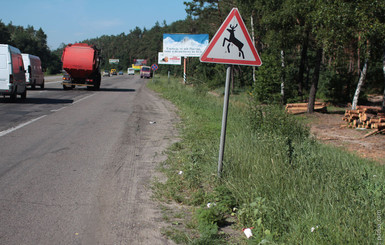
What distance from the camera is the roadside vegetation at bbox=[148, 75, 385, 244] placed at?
3.52m

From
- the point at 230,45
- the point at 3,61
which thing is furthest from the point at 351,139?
the point at 3,61

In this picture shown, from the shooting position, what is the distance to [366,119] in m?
13.7

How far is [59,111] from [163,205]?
1102 cm

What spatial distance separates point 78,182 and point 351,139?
377 inches

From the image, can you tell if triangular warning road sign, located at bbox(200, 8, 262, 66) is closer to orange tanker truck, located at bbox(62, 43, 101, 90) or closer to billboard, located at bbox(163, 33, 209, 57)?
orange tanker truck, located at bbox(62, 43, 101, 90)

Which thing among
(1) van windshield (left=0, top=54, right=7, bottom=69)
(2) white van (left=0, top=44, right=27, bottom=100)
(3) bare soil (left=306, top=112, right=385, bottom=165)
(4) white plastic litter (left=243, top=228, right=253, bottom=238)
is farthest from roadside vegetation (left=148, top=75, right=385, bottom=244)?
(1) van windshield (left=0, top=54, right=7, bottom=69)

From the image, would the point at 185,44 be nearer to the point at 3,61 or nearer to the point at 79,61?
the point at 79,61

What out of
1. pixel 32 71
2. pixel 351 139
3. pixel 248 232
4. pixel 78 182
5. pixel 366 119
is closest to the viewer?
pixel 248 232

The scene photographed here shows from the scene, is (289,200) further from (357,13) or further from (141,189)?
(357,13)

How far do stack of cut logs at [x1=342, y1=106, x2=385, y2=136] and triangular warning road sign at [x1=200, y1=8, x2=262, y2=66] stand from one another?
896 centimetres

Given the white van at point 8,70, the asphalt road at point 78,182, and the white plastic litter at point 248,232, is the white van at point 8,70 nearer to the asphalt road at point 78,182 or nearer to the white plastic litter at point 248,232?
the asphalt road at point 78,182

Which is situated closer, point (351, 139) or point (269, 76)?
point (351, 139)

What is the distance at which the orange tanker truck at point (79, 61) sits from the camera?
1046 inches

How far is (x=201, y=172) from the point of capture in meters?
6.12
